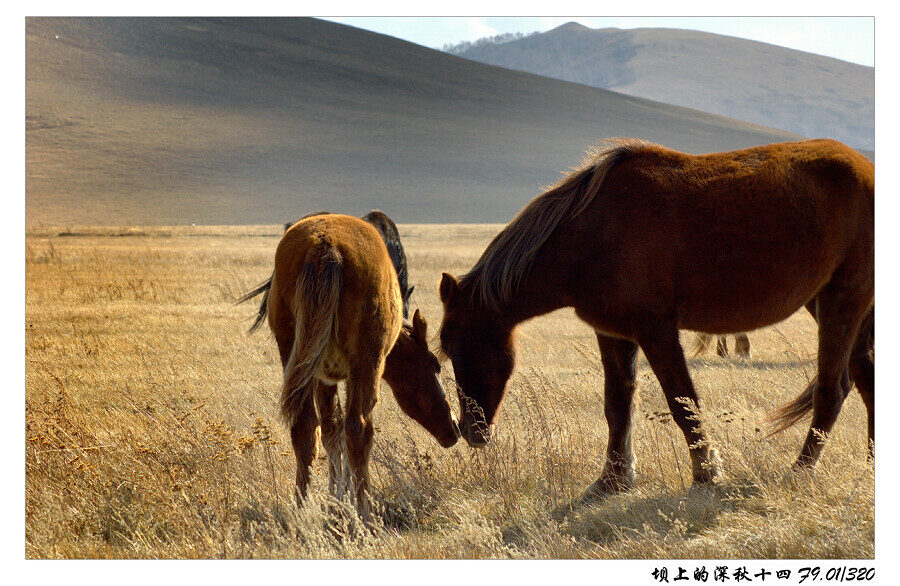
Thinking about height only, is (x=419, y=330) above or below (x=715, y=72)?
below

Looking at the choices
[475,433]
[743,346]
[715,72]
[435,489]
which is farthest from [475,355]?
[715,72]

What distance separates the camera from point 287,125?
8238 cm

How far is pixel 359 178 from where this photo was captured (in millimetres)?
75375

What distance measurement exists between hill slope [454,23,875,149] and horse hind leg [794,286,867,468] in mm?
51338

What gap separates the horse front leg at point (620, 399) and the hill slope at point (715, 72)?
170 ft

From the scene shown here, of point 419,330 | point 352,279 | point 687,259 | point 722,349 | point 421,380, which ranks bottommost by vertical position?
point 722,349

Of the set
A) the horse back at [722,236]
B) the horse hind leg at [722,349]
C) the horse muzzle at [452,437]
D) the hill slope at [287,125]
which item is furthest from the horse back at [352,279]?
the hill slope at [287,125]

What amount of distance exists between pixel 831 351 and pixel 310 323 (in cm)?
323

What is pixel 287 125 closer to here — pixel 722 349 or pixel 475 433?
pixel 722 349

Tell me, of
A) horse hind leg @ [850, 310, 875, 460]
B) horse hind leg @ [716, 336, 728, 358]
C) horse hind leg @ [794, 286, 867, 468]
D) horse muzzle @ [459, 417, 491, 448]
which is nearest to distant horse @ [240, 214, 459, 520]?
horse muzzle @ [459, 417, 491, 448]

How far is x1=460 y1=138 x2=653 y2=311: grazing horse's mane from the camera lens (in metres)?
4.60

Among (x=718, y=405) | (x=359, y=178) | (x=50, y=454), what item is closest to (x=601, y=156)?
(x=718, y=405)

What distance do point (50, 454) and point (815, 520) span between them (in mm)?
4812

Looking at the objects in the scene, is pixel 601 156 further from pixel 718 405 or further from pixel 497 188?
pixel 497 188
